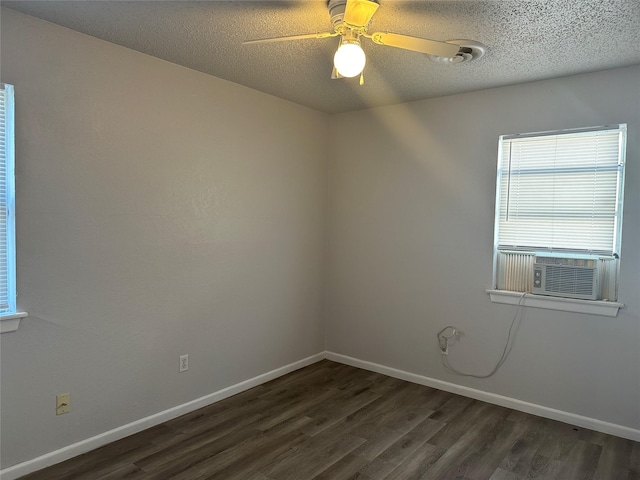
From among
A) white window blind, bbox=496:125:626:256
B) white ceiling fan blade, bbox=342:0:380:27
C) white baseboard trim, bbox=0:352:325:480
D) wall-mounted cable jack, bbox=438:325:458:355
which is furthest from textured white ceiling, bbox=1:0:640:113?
white baseboard trim, bbox=0:352:325:480

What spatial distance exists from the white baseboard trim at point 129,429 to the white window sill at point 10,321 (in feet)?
2.43

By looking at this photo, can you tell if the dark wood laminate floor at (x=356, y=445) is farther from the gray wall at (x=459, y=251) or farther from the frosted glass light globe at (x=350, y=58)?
the frosted glass light globe at (x=350, y=58)

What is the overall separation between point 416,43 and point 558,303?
7.08ft

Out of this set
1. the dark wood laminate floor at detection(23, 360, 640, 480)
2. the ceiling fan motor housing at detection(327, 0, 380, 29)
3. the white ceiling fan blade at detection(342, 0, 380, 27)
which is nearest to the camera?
the white ceiling fan blade at detection(342, 0, 380, 27)

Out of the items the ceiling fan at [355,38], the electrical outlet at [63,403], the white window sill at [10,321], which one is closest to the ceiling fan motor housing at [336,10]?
the ceiling fan at [355,38]

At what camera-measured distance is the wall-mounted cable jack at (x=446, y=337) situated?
11.7 ft

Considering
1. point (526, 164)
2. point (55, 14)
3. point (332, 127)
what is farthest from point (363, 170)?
point (55, 14)

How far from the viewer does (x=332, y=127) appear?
4258mm

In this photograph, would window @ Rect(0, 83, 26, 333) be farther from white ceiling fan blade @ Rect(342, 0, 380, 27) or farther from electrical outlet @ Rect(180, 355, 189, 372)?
white ceiling fan blade @ Rect(342, 0, 380, 27)

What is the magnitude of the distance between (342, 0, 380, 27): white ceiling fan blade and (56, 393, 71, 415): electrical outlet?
2.52 meters

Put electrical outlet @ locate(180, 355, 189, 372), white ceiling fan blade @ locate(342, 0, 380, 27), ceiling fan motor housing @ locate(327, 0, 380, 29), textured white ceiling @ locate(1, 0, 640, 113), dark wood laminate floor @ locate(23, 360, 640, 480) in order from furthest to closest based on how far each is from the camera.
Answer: electrical outlet @ locate(180, 355, 189, 372) < dark wood laminate floor @ locate(23, 360, 640, 480) < textured white ceiling @ locate(1, 0, 640, 113) < ceiling fan motor housing @ locate(327, 0, 380, 29) < white ceiling fan blade @ locate(342, 0, 380, 27)

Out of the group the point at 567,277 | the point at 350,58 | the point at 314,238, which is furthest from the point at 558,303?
the point at 350,58

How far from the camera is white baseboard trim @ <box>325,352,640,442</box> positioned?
2.88 meters

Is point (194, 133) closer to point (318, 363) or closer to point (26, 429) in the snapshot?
point (26, 429)
